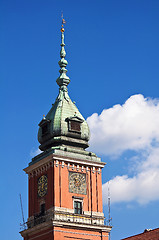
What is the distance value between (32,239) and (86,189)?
664 cm

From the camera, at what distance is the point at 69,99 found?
208 ft

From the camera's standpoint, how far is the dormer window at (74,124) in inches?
2376

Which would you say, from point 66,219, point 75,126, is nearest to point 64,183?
point 66,219

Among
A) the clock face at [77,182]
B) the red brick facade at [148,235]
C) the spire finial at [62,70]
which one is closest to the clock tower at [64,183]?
the clock face at [77,182]

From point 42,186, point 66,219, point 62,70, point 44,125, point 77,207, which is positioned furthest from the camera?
point 62,70

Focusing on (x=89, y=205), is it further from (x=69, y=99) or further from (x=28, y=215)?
(x=69, y=99)

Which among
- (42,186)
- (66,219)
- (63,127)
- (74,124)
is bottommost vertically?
(66,219)

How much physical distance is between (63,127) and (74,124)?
4.19ft

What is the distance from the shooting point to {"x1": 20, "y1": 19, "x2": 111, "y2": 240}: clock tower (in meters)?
56.4

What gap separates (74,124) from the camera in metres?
60.8

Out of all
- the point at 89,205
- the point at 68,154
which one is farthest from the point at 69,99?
the point at 89,205

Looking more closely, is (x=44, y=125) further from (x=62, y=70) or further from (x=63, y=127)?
(x=62, y=70)

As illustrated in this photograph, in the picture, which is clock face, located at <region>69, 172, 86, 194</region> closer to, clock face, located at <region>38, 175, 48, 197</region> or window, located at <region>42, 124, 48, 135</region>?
Result: clock face, located at <region>38, 175, 48, 197</region>

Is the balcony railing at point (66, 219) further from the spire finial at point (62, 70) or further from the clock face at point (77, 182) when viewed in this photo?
the spire finial at point (62, 70)
